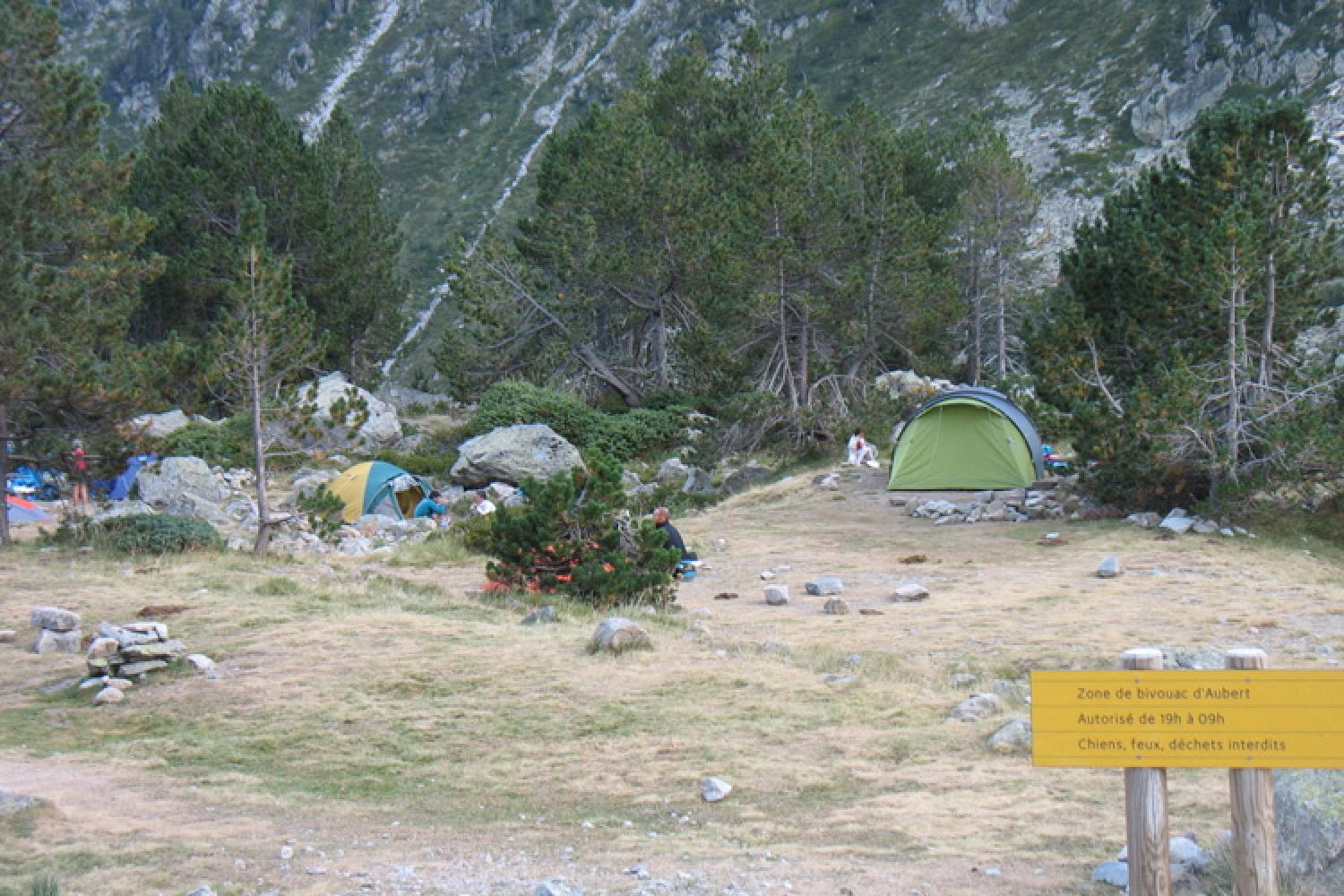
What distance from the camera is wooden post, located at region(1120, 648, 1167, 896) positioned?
14.8ft

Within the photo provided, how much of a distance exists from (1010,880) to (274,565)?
42.8 feet

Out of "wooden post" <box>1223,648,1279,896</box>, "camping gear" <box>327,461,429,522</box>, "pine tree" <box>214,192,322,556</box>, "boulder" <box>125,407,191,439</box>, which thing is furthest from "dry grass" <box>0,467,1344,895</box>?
"boulder" <box>125,407,191,439</box>

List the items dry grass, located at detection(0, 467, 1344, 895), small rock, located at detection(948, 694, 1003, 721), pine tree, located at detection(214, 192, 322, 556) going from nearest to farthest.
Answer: dry grass, located at detection(0, 467, 1344, 895), small rock, located at detection(948, 694, 1003, 721), pine tree, located at detection(214, 192, 322, 556)

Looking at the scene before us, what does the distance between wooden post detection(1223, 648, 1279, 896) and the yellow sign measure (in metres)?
0.13

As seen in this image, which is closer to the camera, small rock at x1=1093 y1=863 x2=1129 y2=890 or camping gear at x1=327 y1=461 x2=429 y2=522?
small rock at x1=1093 y1=863 x2=1129 y2=890

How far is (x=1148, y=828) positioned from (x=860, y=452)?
22.3 m

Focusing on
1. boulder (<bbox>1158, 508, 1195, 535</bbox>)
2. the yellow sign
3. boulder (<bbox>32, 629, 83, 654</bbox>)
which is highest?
the yellow sign

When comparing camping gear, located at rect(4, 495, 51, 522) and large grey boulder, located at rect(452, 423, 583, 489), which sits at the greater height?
large grey boulder, located at rect(452, 423, 583, 489)

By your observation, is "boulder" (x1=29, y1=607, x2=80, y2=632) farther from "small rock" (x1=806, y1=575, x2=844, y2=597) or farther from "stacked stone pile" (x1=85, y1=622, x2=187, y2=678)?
"small rock" (x1=806, y1=575, x2=844, y2=597)

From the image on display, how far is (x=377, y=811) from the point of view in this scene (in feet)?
21.5

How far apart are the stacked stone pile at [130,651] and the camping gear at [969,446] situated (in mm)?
16449

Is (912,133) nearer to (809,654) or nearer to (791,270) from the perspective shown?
(791,270)

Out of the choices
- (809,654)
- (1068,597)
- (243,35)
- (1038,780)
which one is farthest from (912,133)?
(243,35)

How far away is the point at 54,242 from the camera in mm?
19797
